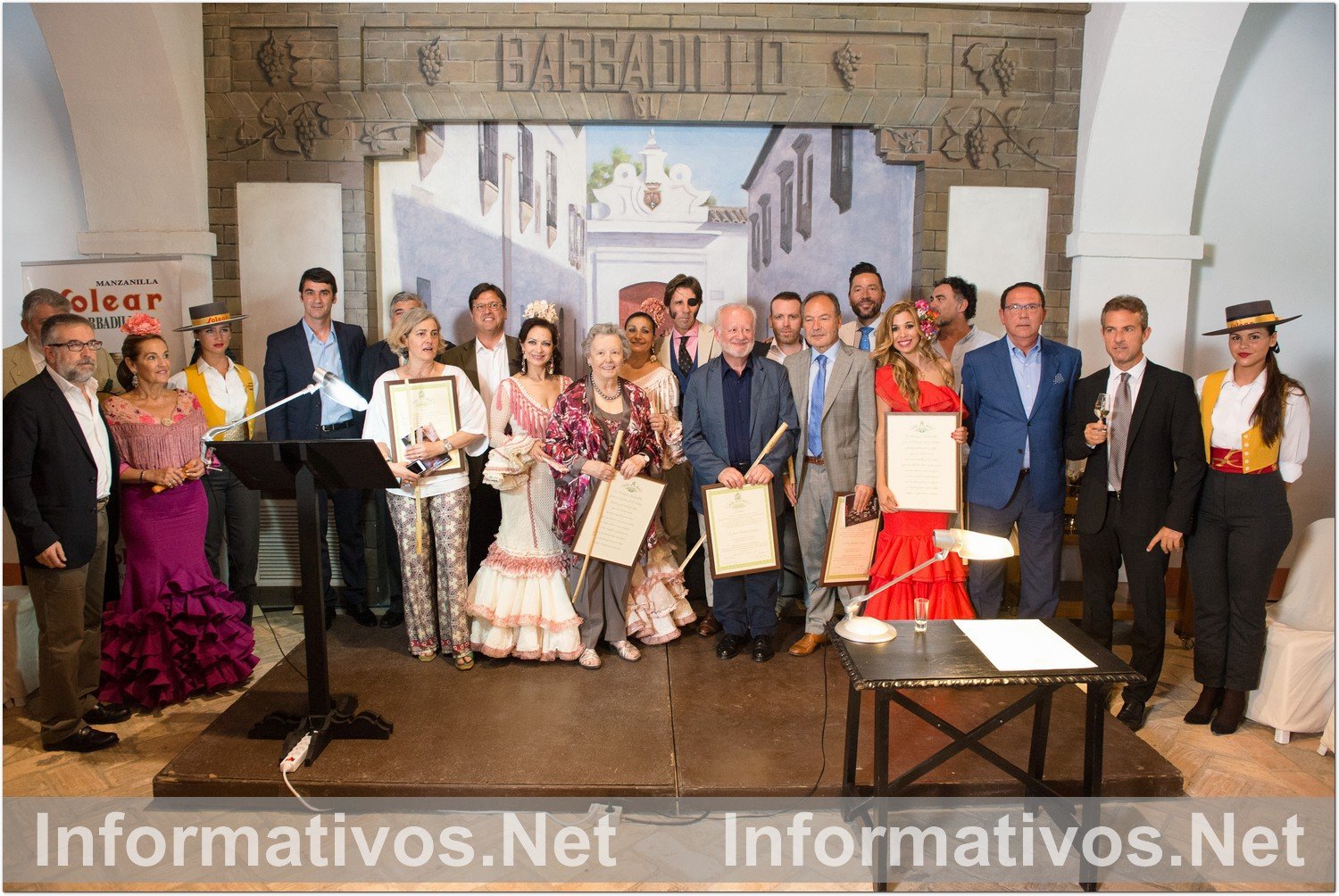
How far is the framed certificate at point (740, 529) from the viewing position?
4.11 meters

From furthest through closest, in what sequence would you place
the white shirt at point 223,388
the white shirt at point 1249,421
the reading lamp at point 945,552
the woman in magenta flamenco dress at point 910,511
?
the white shirt at point 223,388, the woman in magenta flamenco dress at point 910,511, the white shirt at point 1249,421, the reading lamp at point 945,552

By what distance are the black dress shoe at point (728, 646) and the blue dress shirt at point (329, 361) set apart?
2.56m

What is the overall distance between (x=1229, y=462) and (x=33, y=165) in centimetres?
757

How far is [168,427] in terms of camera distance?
4039 mm

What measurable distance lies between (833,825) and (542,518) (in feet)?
6.57

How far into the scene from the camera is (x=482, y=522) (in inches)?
198

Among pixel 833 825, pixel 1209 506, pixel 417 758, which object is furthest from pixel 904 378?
pixel 417 758

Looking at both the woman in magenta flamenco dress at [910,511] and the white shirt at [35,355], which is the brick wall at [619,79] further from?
the woman in magenta flamenco dress at [910,511]

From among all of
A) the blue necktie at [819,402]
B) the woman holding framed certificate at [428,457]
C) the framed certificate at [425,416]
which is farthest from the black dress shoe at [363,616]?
the blue necktie at [819,402]

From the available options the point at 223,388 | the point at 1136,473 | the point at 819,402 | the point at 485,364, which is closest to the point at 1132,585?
the point at 1136,473

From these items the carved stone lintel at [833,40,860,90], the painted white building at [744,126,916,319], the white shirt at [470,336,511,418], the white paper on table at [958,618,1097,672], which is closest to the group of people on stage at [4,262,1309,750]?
the white shirt at [470,336,511,418]

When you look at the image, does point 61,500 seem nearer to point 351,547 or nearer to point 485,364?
point 351,547

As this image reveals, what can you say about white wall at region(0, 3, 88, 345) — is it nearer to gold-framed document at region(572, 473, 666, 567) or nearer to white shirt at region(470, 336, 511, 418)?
white shirt at region(470, 336, 511, 418)

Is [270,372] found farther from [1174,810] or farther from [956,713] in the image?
[1174,810]
